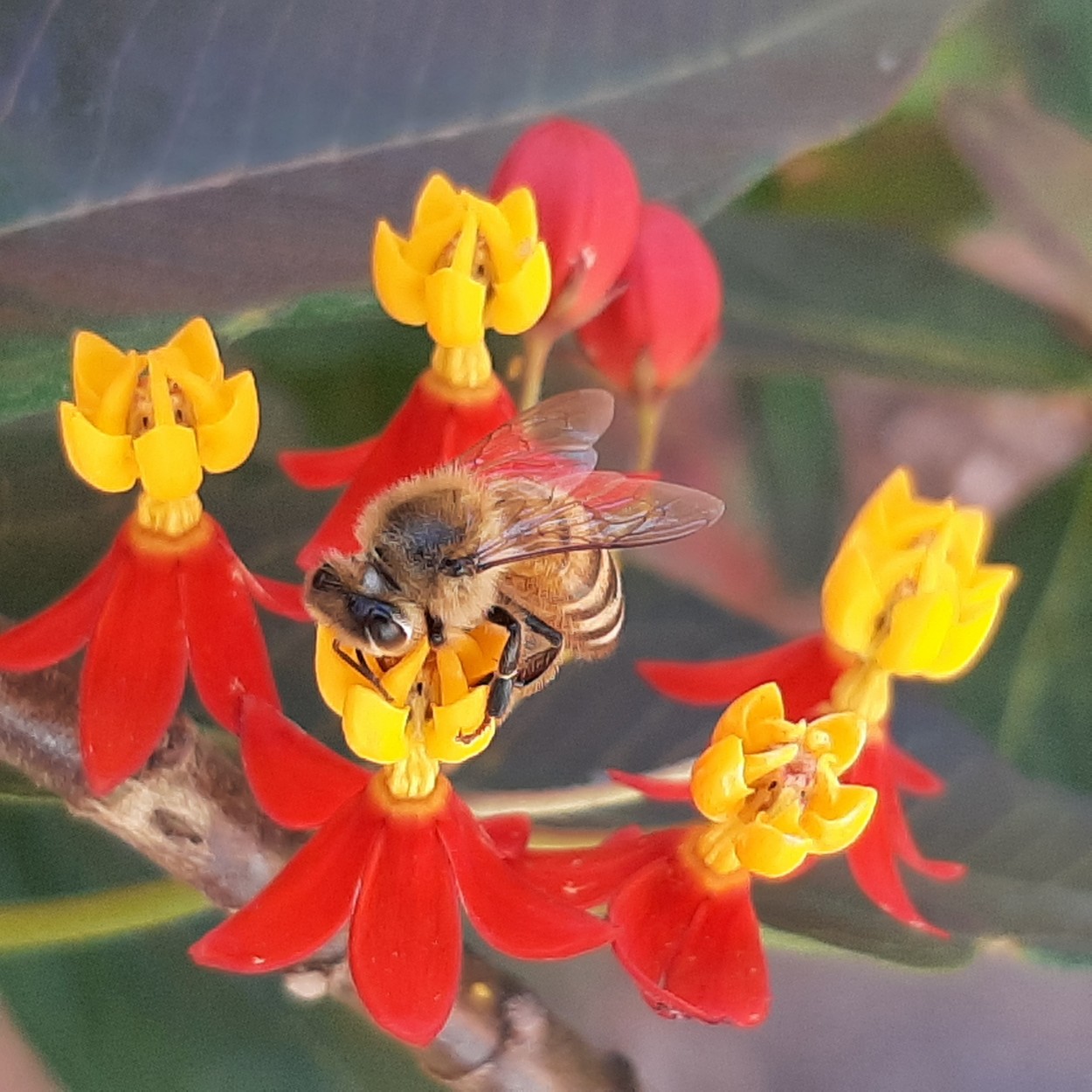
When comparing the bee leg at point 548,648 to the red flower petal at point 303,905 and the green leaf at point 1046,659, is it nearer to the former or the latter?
the red flower petal at point 303,905

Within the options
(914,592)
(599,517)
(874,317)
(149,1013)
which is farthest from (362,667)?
(874,317)

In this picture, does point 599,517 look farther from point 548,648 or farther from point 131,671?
point 131,671

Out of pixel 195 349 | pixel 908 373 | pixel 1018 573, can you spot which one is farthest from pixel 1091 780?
pixel 195 349

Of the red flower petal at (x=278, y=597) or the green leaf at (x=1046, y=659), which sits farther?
the green leaf at (x=1046, y=659)

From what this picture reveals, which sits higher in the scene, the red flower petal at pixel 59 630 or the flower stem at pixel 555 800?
the red flower petal at pixel 59 630

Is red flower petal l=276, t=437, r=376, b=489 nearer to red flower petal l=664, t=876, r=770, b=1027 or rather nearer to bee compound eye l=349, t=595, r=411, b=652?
bee compound eye l=349, t=595, r=411, b=652

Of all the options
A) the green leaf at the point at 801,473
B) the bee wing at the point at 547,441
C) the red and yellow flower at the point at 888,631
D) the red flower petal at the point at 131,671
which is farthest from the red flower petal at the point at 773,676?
the green leaf at the point at 801,473
